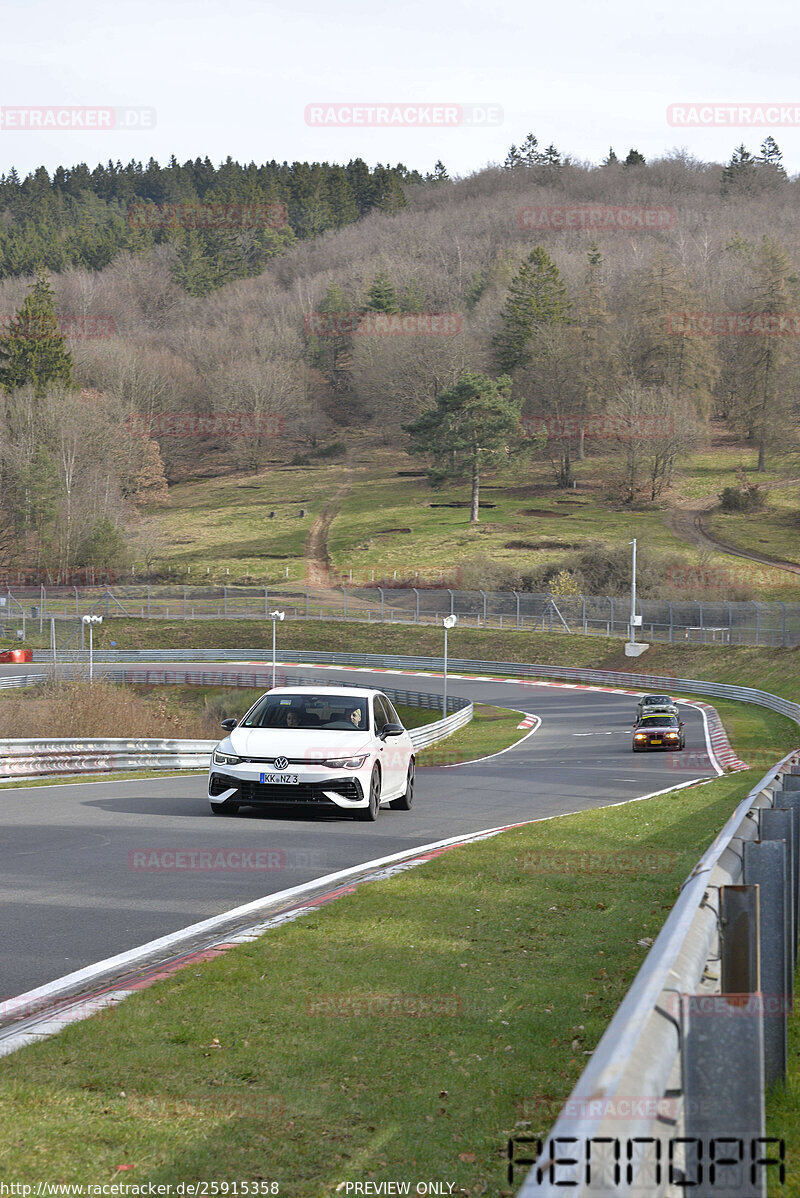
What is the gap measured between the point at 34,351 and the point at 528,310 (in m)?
48.1

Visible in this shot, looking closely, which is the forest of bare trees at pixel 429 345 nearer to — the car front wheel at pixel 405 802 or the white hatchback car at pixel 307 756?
the car front wheel at pixel 405 802

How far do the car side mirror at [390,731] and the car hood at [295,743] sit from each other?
48 cm

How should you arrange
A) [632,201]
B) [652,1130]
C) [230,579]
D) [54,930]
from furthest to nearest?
[632,201] → [230,579] → [54,930] → [652,1130]

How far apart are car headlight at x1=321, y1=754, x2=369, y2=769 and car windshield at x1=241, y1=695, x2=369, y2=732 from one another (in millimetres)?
759

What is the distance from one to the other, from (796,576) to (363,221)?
12310cm

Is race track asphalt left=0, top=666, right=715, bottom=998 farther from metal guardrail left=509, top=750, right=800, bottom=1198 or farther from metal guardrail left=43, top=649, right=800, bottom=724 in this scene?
metal guardrail left=43, top=649, right=800, bottom=724

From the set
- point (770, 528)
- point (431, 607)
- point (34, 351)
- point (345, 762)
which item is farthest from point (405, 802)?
point (34, 351)

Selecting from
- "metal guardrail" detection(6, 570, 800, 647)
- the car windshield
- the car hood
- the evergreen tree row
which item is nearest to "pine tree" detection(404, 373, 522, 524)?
"metal guardrail" detection(6, 570, 800, 647)

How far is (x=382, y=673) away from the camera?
6594 centimetres

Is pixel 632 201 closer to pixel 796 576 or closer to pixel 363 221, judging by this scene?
pixel 363 221

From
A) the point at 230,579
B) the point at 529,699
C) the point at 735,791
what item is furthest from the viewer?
the point at 230,579

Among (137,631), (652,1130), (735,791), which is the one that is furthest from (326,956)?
(137,631)

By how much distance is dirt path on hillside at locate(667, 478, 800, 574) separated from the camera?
8431 cm

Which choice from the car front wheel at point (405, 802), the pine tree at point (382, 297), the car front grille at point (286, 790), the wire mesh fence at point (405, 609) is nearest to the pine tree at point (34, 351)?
the pine tree at point (382, 297)
